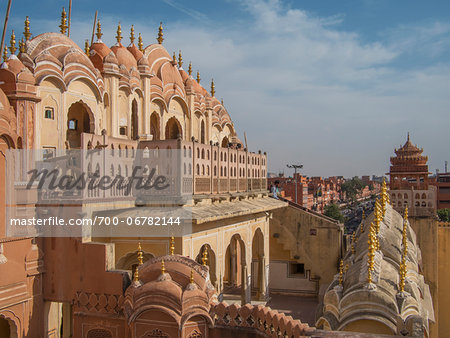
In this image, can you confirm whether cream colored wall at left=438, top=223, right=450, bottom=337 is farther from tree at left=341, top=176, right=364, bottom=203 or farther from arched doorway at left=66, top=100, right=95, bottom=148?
tree at left=341, top=176, right=364, bottom=203

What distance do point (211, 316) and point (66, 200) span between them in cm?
401

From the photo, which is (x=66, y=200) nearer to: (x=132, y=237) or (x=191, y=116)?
(x=132, y=237)

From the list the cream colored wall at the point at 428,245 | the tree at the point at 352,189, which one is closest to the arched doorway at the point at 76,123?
the cream colored wall at the point at 428,245

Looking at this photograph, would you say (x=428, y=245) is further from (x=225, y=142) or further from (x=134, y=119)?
(x=134, y=119)

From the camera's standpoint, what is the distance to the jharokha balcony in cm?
1055

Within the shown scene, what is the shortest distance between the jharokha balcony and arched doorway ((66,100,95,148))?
211 cm

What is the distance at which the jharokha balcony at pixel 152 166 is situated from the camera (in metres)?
10.5

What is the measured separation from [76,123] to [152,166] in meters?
4.09

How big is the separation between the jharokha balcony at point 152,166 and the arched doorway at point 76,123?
2115mm

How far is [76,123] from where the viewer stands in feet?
50.4

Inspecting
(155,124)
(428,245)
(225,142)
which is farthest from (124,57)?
(428,245)

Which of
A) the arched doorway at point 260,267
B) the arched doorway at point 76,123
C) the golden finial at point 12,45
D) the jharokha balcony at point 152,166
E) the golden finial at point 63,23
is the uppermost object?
the golden finial at point 63,23

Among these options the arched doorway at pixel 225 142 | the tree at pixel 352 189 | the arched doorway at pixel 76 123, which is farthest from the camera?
the tree at pixel 352 189

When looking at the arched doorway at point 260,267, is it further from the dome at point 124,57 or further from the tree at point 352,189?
the tree at point 352,189
